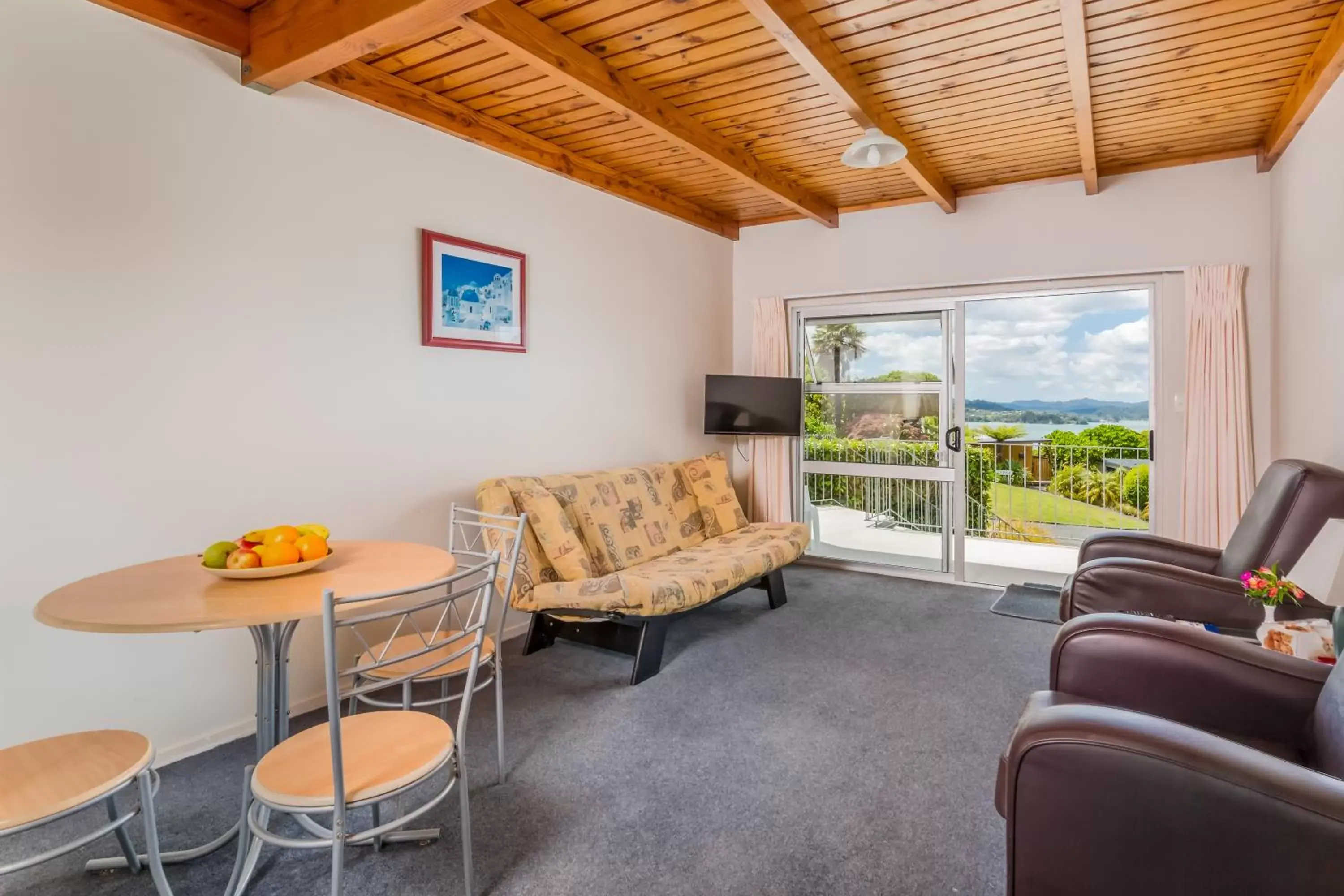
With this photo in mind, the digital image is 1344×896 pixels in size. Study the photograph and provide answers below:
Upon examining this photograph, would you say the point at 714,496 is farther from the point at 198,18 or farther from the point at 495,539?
the point at 198,18

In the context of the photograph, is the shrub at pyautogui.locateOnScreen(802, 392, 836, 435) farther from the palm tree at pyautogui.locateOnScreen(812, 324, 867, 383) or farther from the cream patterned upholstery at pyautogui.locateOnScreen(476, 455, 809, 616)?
the cream patterned upholstery at pyautogui.locateOnScreen(476, 455, 809, 616)

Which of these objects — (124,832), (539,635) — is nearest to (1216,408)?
(539,635)

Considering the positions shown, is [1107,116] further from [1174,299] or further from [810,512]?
[810,512]

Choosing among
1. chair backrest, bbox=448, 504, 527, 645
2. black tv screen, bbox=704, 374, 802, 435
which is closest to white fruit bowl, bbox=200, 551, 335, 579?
chair backrest, bbox=448, 504, 527, 645

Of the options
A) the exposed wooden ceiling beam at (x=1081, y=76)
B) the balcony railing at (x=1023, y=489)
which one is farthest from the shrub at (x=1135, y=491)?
the exposed wooden ceiling beam at (x=1081, y=76)

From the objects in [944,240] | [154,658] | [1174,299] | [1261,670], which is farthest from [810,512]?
[154,658]

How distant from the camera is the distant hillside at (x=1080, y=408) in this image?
205 inches

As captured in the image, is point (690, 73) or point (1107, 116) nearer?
point (690, 73)

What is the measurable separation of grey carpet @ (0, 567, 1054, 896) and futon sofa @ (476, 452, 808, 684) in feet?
0.66

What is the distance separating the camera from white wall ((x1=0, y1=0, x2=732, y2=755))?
6.75 feet

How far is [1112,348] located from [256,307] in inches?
227

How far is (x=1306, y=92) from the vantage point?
2852mm

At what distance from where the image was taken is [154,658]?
231 cm

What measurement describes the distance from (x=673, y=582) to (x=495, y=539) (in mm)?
820
